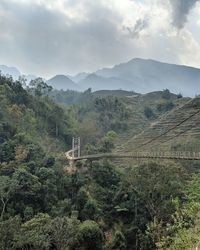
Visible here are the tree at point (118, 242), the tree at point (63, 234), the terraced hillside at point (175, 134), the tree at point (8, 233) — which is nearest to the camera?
the tree at point (8, 233)

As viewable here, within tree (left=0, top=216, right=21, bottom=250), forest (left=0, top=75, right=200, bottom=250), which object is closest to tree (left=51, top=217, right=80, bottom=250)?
forest (left=0, top=75, right=200, bottom=250)

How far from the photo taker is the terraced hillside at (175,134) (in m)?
28.8

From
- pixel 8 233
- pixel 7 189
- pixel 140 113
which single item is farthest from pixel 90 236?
pixel 140 113

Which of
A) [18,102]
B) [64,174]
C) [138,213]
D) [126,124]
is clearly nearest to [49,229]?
[138,213]

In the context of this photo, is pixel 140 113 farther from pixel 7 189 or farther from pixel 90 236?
pixel 90 236

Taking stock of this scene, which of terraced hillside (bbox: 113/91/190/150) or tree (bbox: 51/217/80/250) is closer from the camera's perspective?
tree (bbox: 51/217/80/250)

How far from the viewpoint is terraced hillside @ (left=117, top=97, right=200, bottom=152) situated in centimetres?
2883

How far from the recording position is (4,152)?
25.8 meters

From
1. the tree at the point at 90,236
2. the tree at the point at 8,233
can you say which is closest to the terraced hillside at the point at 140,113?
the tree at the point at 90,236

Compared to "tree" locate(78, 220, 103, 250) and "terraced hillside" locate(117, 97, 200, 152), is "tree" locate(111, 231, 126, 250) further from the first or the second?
"terraced hillside" locate(117, 97, 200, 152)

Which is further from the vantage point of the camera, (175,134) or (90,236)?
(175,134)

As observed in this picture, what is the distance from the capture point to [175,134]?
1235 inches

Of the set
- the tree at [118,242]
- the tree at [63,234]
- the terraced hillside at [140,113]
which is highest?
the terraced hillside at [140,113]

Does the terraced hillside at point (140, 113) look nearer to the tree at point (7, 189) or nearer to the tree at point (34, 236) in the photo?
the tree at point (7, 189)
